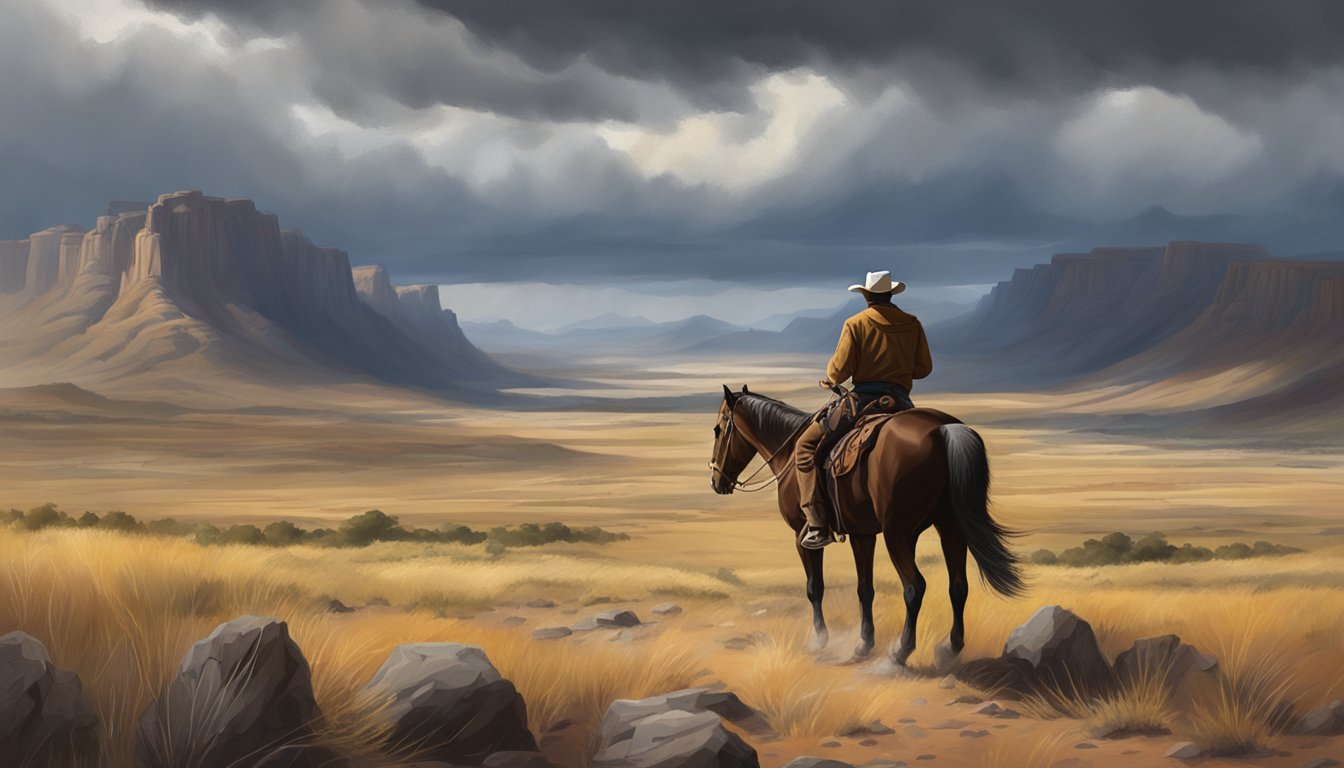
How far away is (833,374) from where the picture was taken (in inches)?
460

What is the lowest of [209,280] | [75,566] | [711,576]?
[711,576]

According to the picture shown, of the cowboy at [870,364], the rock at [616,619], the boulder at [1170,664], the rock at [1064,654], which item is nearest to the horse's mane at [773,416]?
the cowboy at [870,364]

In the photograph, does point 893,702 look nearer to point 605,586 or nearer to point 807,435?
point 807,435

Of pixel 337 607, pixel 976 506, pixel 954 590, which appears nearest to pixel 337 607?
pixel 337 607

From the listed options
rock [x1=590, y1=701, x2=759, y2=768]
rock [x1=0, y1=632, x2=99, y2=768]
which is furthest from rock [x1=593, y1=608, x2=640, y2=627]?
rock [x1=0, y1=632, x2=99, y2=768]

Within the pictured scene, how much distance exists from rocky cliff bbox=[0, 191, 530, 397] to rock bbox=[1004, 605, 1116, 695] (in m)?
121

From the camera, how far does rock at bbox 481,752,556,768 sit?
8117 millimetres

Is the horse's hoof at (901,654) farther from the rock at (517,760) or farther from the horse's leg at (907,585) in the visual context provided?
the rock at (517,760)

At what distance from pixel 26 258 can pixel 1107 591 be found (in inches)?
7125

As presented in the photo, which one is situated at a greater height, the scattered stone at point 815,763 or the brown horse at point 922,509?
the brown horse at point 922,509

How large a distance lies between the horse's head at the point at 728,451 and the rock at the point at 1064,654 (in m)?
3.47

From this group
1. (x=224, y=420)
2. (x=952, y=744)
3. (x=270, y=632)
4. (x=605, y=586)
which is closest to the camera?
(x=270, y=632)

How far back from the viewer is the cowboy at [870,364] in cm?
1158

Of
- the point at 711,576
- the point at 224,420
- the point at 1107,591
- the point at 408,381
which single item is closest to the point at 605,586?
the point at 711,576
